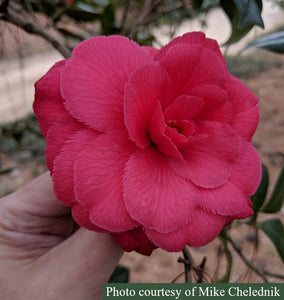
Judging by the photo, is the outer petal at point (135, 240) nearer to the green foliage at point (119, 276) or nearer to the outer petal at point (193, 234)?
the outer petal at point (193, 234)

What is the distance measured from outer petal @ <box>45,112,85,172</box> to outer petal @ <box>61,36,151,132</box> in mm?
26

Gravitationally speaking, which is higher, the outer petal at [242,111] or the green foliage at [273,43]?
the green foliage at [273,43]

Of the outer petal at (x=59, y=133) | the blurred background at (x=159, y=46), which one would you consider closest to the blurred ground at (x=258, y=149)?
the blurred background at (x=159, y=46)

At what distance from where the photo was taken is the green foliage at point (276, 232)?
825 millimetres

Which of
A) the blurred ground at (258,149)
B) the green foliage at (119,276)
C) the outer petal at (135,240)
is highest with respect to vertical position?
the outer petal at (135,240)

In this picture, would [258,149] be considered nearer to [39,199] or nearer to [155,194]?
[39,199]

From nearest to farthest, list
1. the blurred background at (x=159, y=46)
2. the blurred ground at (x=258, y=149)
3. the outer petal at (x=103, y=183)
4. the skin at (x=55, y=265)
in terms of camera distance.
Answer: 1. the outer petal at (x=103, y=183)
2. the skin at (x=55, y=265)
3. the blurred background at (x=159, y=46)
4. the blurred ground at (x=258, y=149)

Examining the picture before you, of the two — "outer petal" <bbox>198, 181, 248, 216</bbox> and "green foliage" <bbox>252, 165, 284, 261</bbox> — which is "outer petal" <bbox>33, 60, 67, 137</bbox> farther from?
"green foliage" <bbox>252, 165, 284, 261</bbox>

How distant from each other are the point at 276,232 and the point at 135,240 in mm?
500

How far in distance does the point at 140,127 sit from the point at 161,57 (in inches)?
5.1

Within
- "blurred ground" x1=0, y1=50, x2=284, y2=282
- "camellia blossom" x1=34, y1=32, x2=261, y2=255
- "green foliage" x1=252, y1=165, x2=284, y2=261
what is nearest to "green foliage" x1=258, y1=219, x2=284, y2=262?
"green foliage" x1=252, y1=165, x2=284, y2=261

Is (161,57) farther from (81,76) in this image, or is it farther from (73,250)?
(73,250)

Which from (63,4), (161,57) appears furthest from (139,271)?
(161,57)

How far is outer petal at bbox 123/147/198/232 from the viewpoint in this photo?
0.48 metres
